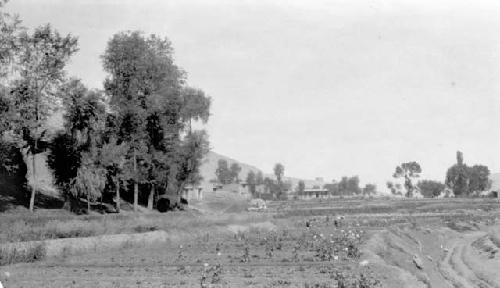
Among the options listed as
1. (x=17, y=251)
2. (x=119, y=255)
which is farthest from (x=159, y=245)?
(x=17, y=251)

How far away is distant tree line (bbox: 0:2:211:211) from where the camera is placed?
4912 cm

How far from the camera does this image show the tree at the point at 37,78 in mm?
48406

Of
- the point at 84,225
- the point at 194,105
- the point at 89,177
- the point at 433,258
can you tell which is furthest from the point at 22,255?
the point at 194,105

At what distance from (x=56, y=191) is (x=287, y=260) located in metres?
41.2

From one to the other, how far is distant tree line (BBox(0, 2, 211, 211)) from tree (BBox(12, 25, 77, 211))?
8cm

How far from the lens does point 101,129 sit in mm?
58312

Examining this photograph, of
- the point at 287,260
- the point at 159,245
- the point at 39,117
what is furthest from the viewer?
the point at 39,117

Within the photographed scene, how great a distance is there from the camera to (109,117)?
61781 millimetres

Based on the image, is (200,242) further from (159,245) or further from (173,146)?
(173,146)

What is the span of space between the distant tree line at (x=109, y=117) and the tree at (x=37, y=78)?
0.08 metres

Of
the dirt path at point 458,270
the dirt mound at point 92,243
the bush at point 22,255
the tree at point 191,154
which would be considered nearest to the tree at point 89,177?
the dirt mound at point 92,243

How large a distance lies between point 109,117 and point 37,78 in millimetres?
12663

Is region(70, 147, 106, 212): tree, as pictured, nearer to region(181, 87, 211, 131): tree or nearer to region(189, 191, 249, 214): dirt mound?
region(181, 87, 211, 131): tree

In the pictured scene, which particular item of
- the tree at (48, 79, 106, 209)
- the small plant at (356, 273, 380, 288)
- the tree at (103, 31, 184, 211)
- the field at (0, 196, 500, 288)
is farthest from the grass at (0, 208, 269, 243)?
the small plant at (356, 273, 380, 288)
